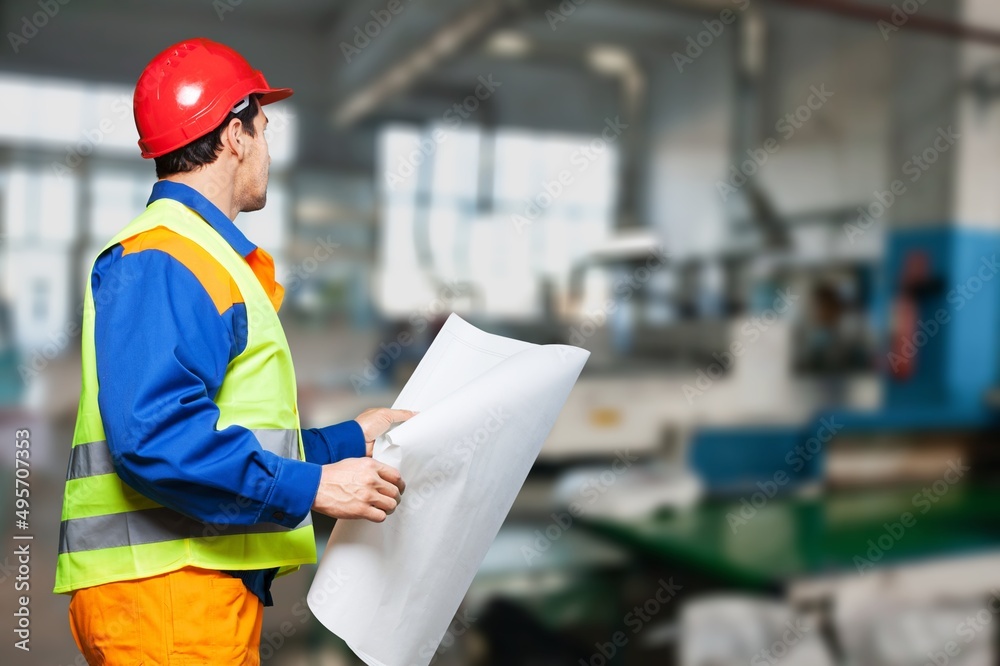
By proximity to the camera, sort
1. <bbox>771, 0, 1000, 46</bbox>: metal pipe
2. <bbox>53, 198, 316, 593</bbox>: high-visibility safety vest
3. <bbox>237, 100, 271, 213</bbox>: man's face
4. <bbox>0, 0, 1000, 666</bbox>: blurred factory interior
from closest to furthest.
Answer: <bbox>53, 198, 316, 593</bbox>: high-visibility safety vest
<bbox>237, 100, 271, 213</bbox>: man's face
<bbox>0, 0, 1000, 666</bbox>: blurred factory interior
<bbox>771, 0, 1000, 46</bbox>: metal pipe

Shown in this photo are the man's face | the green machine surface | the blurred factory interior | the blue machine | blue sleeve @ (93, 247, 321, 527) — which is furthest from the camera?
the blue machine

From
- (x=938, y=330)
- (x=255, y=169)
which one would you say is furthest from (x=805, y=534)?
(x=255, y=169)

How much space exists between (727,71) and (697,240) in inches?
30.3

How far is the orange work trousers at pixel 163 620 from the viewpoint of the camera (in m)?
0.91

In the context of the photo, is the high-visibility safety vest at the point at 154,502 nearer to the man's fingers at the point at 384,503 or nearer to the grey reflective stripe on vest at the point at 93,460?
the grey reflective stripe on vest at the point at 93,460

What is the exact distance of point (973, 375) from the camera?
398 cm

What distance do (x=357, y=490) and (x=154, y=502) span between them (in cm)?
24

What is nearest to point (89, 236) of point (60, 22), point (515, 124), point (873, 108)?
point (60, 22)

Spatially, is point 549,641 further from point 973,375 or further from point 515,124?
point 973,375

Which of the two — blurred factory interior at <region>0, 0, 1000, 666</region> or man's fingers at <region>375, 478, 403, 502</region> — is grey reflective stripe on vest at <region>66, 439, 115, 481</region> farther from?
blurred factory interior at <region>0, 0, 1000, 666</region>

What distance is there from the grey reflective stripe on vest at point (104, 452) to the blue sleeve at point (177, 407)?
2.4 inches

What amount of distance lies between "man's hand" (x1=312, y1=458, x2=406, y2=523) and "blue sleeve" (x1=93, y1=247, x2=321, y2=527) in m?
0.02

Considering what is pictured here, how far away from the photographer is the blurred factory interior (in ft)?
8.57

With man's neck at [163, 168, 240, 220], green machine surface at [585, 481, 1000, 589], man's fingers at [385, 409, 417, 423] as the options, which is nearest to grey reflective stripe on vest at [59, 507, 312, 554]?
man's fingers at [385, 409, 417, 423]
